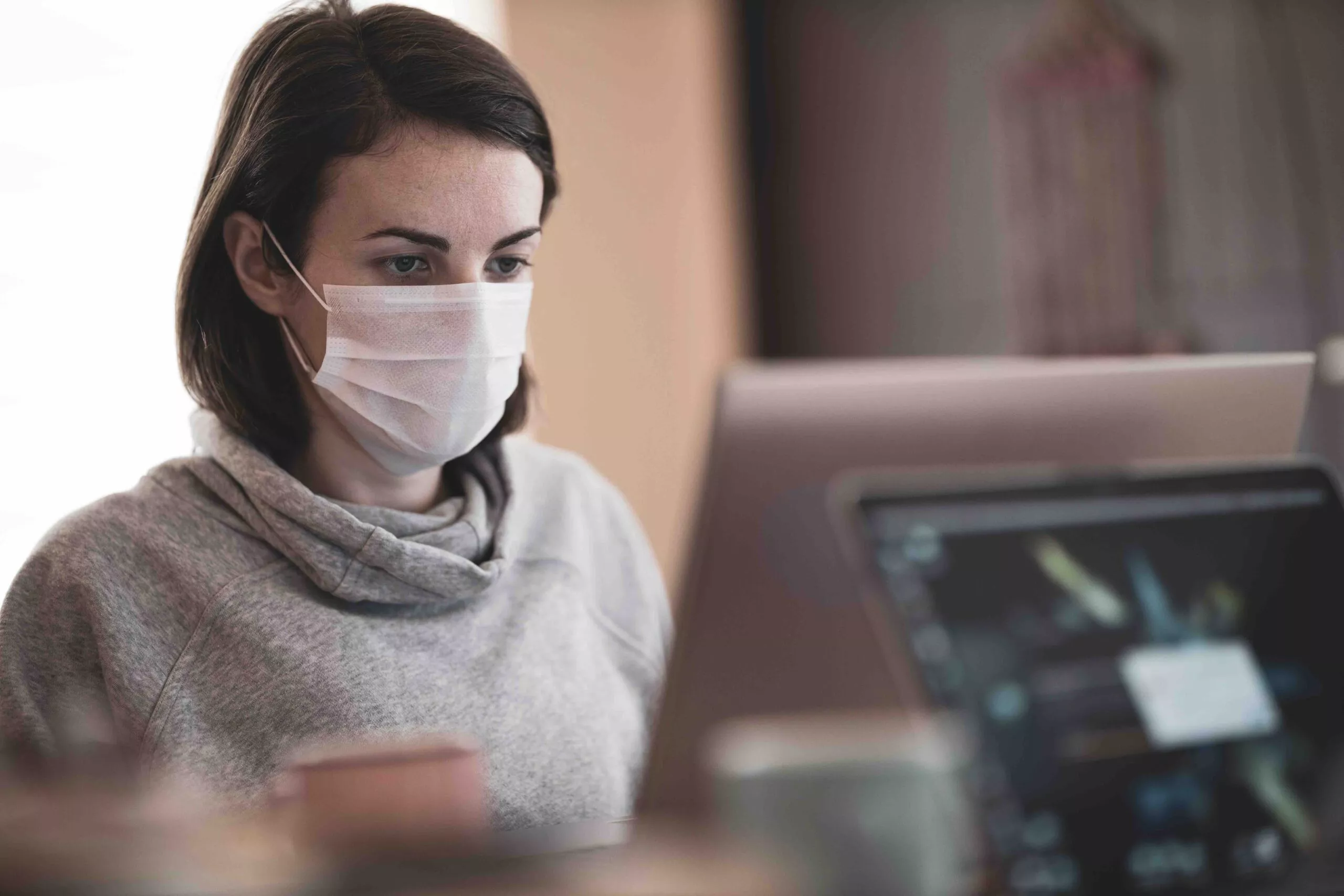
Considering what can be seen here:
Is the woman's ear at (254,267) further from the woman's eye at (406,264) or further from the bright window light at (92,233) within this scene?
the bright window light at (92,233)

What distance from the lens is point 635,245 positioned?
111 inches

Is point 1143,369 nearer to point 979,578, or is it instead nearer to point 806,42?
point 979,578

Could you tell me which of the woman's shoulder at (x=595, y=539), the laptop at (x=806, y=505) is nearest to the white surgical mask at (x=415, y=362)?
the woman's shoulder at (x=595, y=539)

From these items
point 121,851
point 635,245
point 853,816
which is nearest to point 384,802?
point 121,851

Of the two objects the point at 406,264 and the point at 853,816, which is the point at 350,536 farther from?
the point at 853,816

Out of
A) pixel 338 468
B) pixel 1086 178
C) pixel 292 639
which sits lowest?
pixel 292 639

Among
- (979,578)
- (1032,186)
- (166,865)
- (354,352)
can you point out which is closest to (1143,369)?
(979,578)

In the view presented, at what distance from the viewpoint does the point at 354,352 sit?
3.87 ft

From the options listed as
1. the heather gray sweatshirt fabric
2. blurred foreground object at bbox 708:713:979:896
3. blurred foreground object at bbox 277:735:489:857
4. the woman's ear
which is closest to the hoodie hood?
the heather gray sweatshirt fabric

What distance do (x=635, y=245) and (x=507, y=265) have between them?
5.34ft

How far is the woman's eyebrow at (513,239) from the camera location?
46.4 inches

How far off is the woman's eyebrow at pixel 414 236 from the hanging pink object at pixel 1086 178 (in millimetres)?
1930

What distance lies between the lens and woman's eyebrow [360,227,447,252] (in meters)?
1.14

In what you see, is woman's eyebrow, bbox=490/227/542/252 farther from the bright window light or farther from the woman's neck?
the bright window light
